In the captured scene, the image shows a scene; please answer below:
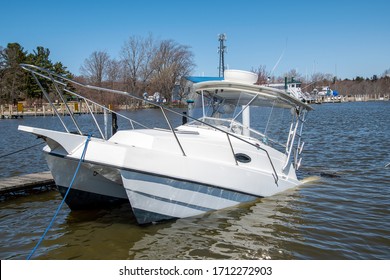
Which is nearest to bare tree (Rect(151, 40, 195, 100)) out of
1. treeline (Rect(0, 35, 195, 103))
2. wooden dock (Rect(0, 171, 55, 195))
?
treeline (Rect(0, 35, 195, 103))

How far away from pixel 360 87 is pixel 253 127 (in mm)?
162744

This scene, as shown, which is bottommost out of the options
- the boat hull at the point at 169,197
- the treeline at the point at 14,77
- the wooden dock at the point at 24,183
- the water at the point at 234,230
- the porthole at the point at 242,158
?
the water at the point at 234,230

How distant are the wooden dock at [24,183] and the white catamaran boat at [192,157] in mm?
2646

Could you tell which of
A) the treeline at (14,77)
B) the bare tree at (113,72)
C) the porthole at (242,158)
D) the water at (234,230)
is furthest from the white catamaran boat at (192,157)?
the bare tree at (113,72)

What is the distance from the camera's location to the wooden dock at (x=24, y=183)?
1012cm

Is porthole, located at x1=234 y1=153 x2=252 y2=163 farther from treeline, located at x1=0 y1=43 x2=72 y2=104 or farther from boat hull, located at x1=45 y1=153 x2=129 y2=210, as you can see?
treeline, located at x1=0 y1=43 x2=72 y2=104

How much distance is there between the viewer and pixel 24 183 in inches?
414

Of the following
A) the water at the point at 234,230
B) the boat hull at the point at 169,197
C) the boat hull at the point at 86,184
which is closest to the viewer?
the water at the point at 234,230

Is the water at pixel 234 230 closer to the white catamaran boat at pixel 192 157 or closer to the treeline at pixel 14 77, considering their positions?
the white catamaran boat at pixel 192 157

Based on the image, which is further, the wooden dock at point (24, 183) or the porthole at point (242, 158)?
the wooden dock at point (24, 183)

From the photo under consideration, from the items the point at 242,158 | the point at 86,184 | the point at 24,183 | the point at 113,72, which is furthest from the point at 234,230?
the point at 113,72

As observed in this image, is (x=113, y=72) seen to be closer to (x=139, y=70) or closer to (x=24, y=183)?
(x=139, y=70)

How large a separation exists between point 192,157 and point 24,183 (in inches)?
231

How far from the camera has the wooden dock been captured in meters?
10.1
